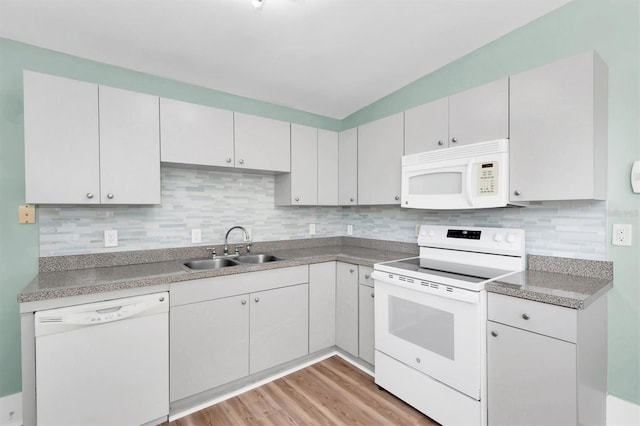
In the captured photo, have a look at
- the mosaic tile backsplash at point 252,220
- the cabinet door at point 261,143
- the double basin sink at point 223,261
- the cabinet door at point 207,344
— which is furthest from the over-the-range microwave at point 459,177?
the cabinet door at point 207,344

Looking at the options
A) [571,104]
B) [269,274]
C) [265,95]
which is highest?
→ [265,95]

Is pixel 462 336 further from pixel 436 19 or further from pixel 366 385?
pixel 436 19

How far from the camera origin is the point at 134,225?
2260 millimetres

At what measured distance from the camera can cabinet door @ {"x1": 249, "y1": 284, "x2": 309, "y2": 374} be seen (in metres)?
2.23

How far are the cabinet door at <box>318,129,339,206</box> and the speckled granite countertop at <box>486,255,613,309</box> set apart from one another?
1.78m

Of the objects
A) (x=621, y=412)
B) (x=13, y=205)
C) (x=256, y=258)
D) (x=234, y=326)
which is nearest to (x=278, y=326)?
(x=234, y=326)

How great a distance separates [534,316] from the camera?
1.46m

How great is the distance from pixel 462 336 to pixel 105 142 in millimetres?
2481

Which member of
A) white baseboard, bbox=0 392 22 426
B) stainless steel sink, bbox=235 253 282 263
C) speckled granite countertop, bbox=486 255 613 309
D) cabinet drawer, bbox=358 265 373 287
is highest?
speckled granite countertop, bbox=486 255 613 309

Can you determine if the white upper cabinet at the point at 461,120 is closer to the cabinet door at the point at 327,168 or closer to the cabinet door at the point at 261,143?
the cabinet door at the point at 327,168

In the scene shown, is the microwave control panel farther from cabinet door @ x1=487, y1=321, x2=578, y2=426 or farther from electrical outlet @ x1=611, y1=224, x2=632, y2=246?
cabinet door @ x1=487, y1=321, x2=578, y2=426

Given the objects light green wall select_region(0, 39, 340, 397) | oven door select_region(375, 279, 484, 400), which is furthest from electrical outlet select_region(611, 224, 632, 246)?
light green wall select_region(0, 39, 340, 397)

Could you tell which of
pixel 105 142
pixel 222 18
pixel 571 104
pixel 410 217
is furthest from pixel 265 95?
pixel 571 104

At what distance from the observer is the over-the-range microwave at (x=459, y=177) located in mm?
1831
